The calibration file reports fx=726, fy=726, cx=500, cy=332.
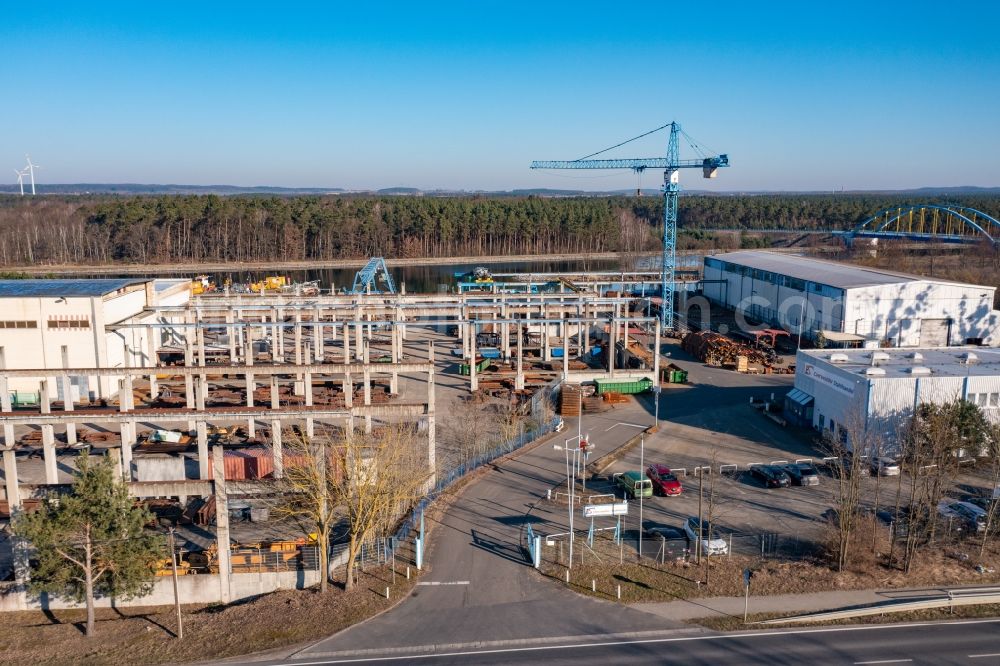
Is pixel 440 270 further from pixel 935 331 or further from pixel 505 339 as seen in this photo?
pixel 935 331

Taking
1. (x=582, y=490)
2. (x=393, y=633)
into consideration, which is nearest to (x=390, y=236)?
(x=582, y=490)

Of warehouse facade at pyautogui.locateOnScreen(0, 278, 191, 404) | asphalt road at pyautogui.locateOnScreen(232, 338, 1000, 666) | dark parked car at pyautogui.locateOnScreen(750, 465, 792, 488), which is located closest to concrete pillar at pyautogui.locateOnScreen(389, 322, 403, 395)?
warehouse facade at pyautogui.locateOnScreen(0, 278, 191, 404)

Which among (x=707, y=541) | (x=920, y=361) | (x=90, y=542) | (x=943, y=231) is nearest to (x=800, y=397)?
(x=920, y=361)

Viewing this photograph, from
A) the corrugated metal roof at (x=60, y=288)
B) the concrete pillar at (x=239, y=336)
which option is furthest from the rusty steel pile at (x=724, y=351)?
the corrugated metal roof at (x=60, y=288)

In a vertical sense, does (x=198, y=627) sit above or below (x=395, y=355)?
below

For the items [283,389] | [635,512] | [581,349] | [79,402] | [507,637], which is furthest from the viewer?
[581,349]

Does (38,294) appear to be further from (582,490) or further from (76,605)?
(582,490)

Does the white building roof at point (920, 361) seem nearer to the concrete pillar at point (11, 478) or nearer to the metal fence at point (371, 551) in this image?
the metal fence at point (371, 551)
